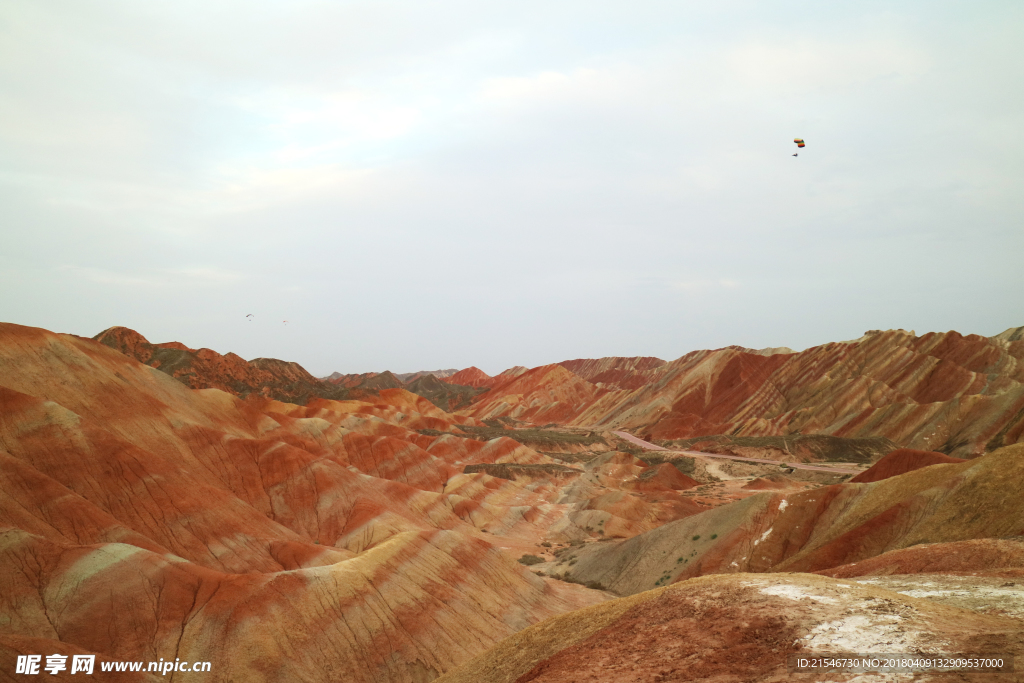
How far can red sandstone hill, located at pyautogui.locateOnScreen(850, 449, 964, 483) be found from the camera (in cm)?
5834

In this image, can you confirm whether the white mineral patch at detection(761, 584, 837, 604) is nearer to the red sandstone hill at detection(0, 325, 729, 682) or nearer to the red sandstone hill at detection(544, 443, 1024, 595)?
the red sandstone hill at detection(544, 443, 1024, 595)

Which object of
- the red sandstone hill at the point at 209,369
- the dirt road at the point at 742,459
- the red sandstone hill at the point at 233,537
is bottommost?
the dirt road at the point at 742,459

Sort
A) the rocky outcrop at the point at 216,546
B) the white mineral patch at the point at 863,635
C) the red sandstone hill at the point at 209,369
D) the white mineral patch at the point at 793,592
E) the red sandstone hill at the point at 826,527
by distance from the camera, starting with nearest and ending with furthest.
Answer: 1. the white mineral patch at the point at 863,635
2. the white mineral patch at the point at 793,592
3. the rocky outcrop at the point at 216,546
4. the red sandstone hill at the point at 826,527
5. the red sandstone hill at the point at 209,369

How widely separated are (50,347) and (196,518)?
98.7 feet

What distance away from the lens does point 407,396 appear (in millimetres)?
184375

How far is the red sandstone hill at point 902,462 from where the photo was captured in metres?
58.3

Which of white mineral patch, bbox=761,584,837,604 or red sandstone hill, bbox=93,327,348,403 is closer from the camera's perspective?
white mineral patch, bbox=761,584,837,604

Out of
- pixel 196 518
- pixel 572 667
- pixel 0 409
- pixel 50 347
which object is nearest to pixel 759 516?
pixel 572 667

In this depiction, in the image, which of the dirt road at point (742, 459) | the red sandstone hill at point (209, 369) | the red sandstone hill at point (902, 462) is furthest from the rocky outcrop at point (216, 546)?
the red sandstone hill at point (209, 369)

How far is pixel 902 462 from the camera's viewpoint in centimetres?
5959

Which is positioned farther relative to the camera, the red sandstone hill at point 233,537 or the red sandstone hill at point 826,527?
the red sandstone hill at point 826,527

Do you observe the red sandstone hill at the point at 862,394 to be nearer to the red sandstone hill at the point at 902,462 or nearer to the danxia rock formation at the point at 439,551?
the danxia rock formation at the point at 439,551

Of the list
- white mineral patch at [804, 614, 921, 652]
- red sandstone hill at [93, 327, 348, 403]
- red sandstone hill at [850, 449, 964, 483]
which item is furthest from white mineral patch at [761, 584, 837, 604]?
red sandstone hill at [93, 327, 348, 403]

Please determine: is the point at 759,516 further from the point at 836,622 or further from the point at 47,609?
the point at 47,609
